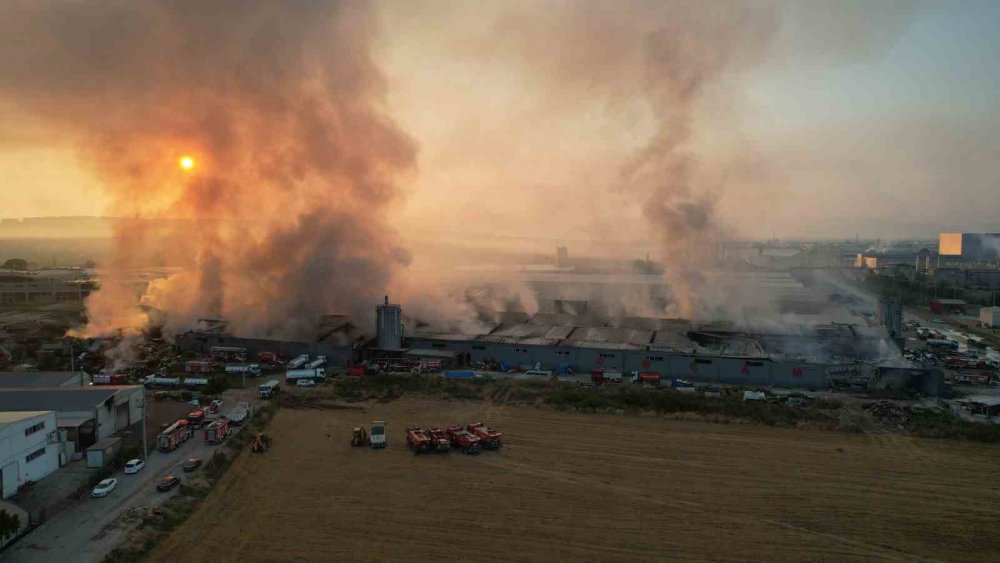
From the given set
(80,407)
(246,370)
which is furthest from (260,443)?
(246,370)

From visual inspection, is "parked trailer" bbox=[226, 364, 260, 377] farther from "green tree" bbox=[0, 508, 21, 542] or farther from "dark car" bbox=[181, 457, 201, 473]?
"green tree" bbox=[0, 508, 21, 542]

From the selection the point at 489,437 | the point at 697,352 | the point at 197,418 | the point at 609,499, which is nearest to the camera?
the point at 609,499

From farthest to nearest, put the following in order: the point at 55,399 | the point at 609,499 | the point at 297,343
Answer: the point at 297,343, the point at 55,399, the point at 609,499

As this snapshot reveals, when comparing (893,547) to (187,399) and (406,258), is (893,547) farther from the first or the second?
(406,258)

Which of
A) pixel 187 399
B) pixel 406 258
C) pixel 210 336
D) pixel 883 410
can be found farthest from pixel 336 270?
pixel 883 410

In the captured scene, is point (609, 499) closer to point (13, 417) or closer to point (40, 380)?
point (13, 417)

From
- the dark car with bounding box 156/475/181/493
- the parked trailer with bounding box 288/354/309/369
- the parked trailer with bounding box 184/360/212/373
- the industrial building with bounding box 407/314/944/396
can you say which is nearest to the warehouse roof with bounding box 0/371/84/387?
the parked trailer with bounding box 184/360/212/373

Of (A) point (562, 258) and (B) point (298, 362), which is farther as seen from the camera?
(A) point (562, 258)
